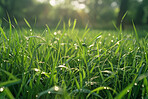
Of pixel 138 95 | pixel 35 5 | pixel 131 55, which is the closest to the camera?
pixel 138 95

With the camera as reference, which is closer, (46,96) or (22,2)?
(46,96)

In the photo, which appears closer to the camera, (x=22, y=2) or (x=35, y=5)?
(x=22, y=2)

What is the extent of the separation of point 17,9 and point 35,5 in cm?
328

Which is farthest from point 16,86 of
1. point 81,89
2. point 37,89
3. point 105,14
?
point 105,14

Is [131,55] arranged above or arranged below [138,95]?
above

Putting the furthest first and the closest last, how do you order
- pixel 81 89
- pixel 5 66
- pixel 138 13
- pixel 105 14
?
pixel 105 14 → pixel 138 13 → pixel 5 66 → pixel 81 89

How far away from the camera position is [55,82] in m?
0.82

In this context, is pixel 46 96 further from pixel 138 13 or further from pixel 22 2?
pixel 138 13

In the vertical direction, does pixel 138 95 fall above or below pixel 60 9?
below

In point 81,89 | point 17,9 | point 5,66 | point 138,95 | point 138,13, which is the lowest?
point 138,95

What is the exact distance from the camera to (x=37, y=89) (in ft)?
2.56

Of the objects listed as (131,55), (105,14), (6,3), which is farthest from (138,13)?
(131,55)

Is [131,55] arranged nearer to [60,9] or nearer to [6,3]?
[6,3]

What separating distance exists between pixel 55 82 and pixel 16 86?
9.4 inches
